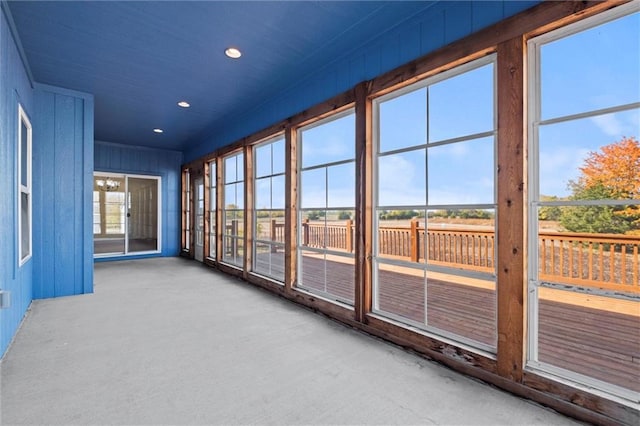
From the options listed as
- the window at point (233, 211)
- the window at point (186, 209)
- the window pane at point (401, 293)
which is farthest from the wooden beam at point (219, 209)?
the window pane at point (401, 293)

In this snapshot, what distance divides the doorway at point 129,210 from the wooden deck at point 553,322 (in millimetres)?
5439

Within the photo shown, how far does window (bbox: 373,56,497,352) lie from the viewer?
101 inches

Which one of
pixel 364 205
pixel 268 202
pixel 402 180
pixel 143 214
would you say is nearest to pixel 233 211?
pixel 268 202

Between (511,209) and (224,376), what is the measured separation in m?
2.34

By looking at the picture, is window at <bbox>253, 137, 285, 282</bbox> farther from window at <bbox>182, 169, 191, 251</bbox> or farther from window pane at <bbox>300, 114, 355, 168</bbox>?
window at <bbox>182, 169, 191, 251</bbox>

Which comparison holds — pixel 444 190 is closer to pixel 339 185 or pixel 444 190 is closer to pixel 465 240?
pixel 339 185

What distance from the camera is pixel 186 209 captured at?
8320 millimetres

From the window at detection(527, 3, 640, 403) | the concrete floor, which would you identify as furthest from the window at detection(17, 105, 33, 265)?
the window at detection(527, 3, 640, 403)

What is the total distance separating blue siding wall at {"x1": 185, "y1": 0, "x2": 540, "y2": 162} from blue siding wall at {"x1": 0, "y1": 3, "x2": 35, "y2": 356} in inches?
110

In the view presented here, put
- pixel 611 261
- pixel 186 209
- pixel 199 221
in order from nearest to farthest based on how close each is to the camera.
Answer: pixel 611 261 < pixel 199 221 < pixel 186 209

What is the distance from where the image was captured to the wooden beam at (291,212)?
13.8 ft

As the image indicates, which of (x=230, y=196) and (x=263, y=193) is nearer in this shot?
(x=263, y=193)

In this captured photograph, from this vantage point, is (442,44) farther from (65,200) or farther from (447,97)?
(65,200)

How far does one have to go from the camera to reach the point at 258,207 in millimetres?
5277
